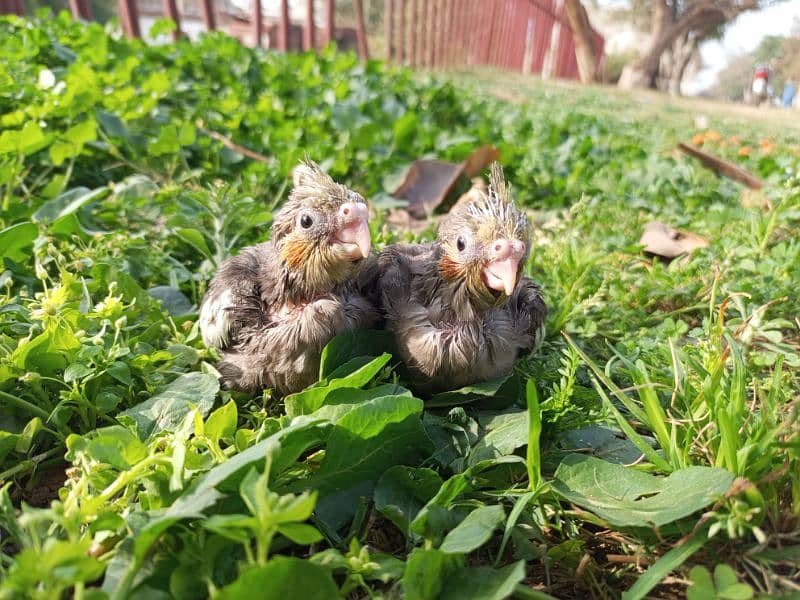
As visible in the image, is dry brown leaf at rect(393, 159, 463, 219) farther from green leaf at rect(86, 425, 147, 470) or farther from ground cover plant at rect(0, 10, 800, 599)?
green leaf at rect(86, 425, 147, 470)

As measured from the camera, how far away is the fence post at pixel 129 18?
26.2 feet

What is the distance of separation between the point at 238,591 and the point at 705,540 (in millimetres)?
1040

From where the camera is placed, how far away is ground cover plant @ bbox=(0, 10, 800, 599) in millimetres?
1284

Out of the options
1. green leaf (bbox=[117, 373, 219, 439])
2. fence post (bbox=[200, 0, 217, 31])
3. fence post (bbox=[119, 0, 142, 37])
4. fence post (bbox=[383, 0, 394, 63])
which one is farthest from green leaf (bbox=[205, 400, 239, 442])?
fence post (bbox=[383, 0, 394, 63])

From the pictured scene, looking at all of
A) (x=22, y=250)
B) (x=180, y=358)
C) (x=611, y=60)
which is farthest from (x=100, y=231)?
(x=611, y=60)

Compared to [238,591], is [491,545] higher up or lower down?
lower down

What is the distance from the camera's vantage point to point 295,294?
1.96 m

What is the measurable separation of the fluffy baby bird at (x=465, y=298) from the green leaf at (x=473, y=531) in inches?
21.5

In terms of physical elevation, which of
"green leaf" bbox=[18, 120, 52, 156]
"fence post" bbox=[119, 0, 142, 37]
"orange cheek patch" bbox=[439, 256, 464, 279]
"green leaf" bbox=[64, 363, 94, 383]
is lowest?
"green leaf" bbox=[64, 363, 94, 383]

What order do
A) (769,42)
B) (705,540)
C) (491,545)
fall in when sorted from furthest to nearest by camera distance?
(769,42)
(491,545)
(705,540)

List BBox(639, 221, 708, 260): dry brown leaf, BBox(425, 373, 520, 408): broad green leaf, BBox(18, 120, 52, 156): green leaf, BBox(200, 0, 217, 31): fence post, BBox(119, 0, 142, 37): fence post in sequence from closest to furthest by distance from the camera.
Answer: BBox(425, 373, 520, 408): broad green leaf
BBox(18, 120, 52, 156): green leaf
BBox(639, 221, 708, 260): dry brown leaf
BBox(119, 0, 142, 37): fence post
BBox(200, 0, 217, 31): fence post

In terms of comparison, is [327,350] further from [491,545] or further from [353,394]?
[491,545]

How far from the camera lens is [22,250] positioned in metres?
2.50

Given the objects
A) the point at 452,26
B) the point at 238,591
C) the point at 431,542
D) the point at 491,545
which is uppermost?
the point at 452,26
